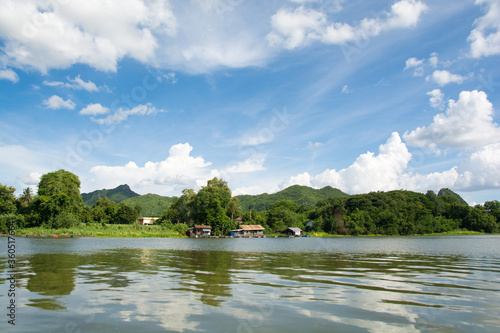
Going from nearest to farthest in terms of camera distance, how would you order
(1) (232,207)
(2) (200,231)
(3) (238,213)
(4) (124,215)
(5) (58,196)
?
(5) (58,196), (2) (200,231), (1) (232,207), (3) (238,213), (4) (124,215)

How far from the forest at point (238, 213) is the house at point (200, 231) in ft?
8.61

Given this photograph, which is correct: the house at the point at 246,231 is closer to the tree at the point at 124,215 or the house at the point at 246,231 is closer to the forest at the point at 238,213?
the forest at the point at 238,213

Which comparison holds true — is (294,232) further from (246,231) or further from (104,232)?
(104,232)

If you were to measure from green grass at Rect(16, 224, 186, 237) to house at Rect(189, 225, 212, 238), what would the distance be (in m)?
5.20

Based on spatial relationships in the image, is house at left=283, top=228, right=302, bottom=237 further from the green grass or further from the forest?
the green grass

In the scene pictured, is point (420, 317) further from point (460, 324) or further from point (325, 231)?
point (325, 231)

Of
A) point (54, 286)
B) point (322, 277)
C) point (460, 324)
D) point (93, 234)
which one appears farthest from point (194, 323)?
point (93, 234)

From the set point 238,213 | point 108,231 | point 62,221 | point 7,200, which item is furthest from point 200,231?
point 7,200

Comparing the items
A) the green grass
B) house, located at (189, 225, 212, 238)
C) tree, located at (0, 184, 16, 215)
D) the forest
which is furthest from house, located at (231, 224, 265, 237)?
tree, located at (0, 184, 16, 215)

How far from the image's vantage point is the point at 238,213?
129000 mm

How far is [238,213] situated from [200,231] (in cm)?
2771

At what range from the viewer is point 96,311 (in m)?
9.27

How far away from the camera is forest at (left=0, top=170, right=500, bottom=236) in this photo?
83.4m

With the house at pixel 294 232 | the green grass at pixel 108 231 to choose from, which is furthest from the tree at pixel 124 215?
the house at pixel 294 232
